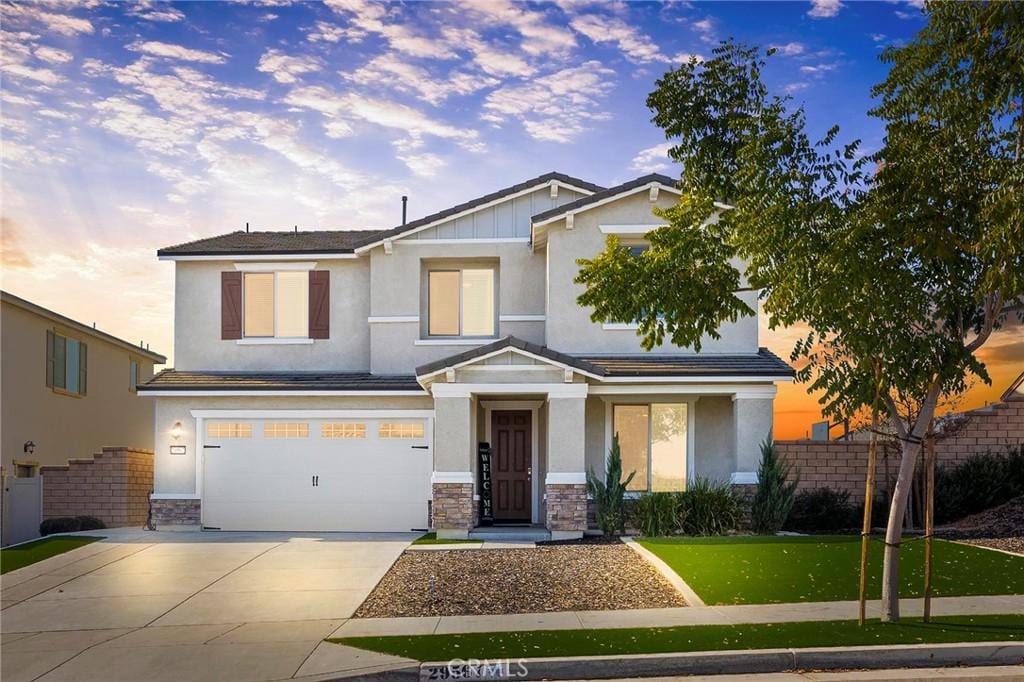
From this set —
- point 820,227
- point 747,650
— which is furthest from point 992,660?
point 820,227

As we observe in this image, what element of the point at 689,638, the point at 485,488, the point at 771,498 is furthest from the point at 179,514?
the point at 689,638

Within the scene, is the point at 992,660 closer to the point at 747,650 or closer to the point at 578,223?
the point at 747,650

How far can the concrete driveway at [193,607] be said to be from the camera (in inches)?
435

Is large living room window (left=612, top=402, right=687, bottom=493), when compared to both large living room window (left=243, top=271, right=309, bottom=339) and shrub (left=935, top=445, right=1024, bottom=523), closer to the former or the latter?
shrub (left=935, top=445, right=1024, bottom=523)

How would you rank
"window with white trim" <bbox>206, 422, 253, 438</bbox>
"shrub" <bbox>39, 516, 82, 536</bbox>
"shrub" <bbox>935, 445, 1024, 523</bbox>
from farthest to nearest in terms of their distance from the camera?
"shrub" <bbox>39, 516, 82, 536</bbox> → "window with white trim" <bbox>206, 422, 253, 438</bbox> → "shrub" <bbox>935, 445, 1024, 523</bbox>

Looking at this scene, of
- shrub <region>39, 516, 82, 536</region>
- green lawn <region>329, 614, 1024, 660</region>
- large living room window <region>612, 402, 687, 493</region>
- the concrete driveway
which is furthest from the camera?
shrub <region>39, 516, 82, 536</region>

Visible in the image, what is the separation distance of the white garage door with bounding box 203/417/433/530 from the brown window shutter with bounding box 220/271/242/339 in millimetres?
2340

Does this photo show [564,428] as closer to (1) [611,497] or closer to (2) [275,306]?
(1) [611,497]

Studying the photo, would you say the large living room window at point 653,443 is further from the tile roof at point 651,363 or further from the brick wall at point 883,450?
the brick wall at point 883,450

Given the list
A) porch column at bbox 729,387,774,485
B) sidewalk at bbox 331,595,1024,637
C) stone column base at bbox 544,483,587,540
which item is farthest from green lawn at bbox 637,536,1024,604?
porch column at bbox 729,387,774,485

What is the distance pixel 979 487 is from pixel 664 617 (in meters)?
12.1

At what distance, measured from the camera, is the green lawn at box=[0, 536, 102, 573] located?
17.7 metres

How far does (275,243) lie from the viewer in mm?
24828

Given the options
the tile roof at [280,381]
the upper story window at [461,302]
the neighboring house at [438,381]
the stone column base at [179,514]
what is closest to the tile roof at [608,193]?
the neighboring house at [438,381]
